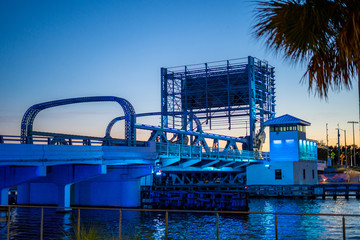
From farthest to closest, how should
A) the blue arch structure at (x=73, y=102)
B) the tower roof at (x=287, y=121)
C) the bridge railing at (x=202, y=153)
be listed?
the tower roof at (x=287, y=121) → the bridge railing at (x=202, y=153) → the blue arch structure at (x=73, y=102)

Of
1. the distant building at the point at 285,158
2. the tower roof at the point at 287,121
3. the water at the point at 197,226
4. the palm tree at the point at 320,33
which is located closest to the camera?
the palm tree at the point at 320,33

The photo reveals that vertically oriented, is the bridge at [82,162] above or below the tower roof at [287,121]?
below

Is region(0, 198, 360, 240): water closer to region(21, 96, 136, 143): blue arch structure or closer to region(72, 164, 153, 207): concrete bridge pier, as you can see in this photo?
region(72, 164, 153, 207): concrete bridge pier

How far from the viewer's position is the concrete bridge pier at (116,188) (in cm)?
4825

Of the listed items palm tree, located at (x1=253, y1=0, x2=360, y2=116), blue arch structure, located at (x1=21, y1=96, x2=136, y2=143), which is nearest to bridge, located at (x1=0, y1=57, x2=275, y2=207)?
blue arch structure, located at (x1=21, y1=96, x2=136, y2=143)

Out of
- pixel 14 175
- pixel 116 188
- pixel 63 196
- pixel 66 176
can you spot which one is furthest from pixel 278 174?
pixel 14 175

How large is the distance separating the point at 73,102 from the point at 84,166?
19.5ft

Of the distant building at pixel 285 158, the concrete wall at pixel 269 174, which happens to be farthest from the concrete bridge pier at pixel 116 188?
the distant building at pixel 285 158

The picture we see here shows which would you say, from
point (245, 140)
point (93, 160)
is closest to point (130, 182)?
point (93, 160)

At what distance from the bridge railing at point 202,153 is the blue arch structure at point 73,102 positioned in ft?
14.2

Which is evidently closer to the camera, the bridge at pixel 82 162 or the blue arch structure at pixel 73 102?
the bridge at pixel 82 162

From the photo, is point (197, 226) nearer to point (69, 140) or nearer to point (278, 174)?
point (69, 140)

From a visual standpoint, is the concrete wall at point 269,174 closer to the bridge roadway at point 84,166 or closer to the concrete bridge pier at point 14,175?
the bridge roadway at point 84,166

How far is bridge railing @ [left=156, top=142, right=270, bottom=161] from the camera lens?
48.1m
